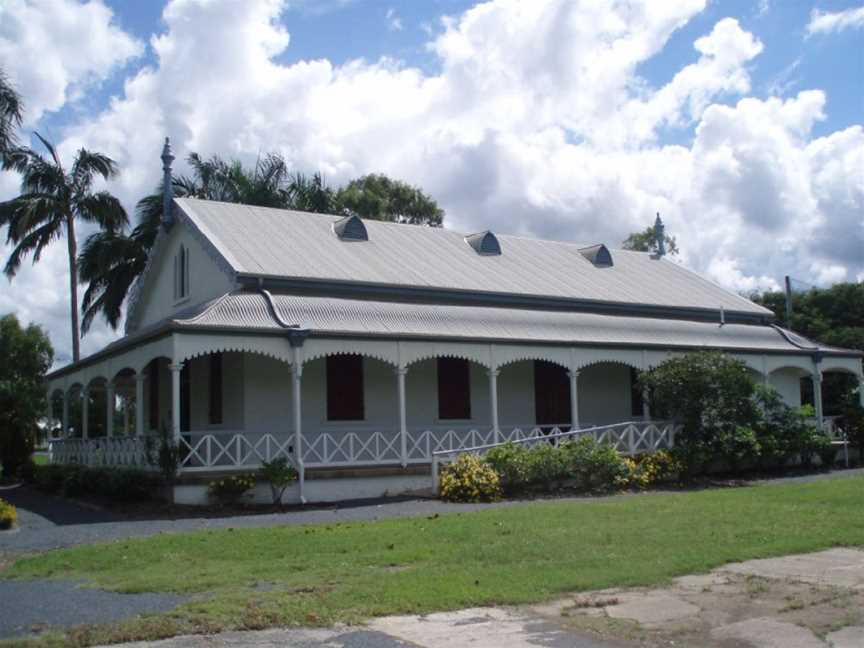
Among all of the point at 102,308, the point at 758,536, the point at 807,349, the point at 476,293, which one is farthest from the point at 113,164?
the point at 758,536

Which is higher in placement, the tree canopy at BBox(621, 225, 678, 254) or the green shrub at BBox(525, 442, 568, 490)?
the tree canopy at BBox(621, 225, 678, 254)

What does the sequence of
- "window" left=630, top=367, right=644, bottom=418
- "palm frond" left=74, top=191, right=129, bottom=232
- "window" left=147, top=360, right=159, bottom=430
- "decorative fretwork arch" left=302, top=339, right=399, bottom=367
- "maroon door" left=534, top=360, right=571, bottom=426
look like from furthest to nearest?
"palm frond" left=74, top=191, right=129, bottom=232
"window" left=630, top=367, right=644, bottom=418
"maroon door" left=534, top=360, right=571, bottom=426
"window" left=147, top=360, right=159, bottom=430
"decorative fretwork arch" left=302, top=339, right=399, bottom=367

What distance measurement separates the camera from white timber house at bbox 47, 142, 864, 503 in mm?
19578

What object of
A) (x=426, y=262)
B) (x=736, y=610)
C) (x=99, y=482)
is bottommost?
(x=736, y=610)

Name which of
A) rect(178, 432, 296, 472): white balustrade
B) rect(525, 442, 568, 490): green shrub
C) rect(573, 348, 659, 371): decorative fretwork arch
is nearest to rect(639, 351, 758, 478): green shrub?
rect(573, 348, 659, 371): decorative fretwork arch

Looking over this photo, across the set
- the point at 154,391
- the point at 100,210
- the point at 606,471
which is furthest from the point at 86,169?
the point at 606,471

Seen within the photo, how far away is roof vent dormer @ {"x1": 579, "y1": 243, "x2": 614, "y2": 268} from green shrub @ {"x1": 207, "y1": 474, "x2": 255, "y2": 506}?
16.6 metres

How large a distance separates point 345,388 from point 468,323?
3.45m

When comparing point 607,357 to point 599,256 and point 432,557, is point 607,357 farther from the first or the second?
point 432,557

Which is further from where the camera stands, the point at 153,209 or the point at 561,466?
the point at 153,209

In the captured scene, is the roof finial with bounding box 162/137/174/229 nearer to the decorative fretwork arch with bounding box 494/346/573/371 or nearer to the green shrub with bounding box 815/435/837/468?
the decorative fretwork arch with bounding box 494/346/573/371

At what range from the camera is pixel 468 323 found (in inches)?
919

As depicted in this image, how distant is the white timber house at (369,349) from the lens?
19.6m

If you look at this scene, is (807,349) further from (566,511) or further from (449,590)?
(449,590)
